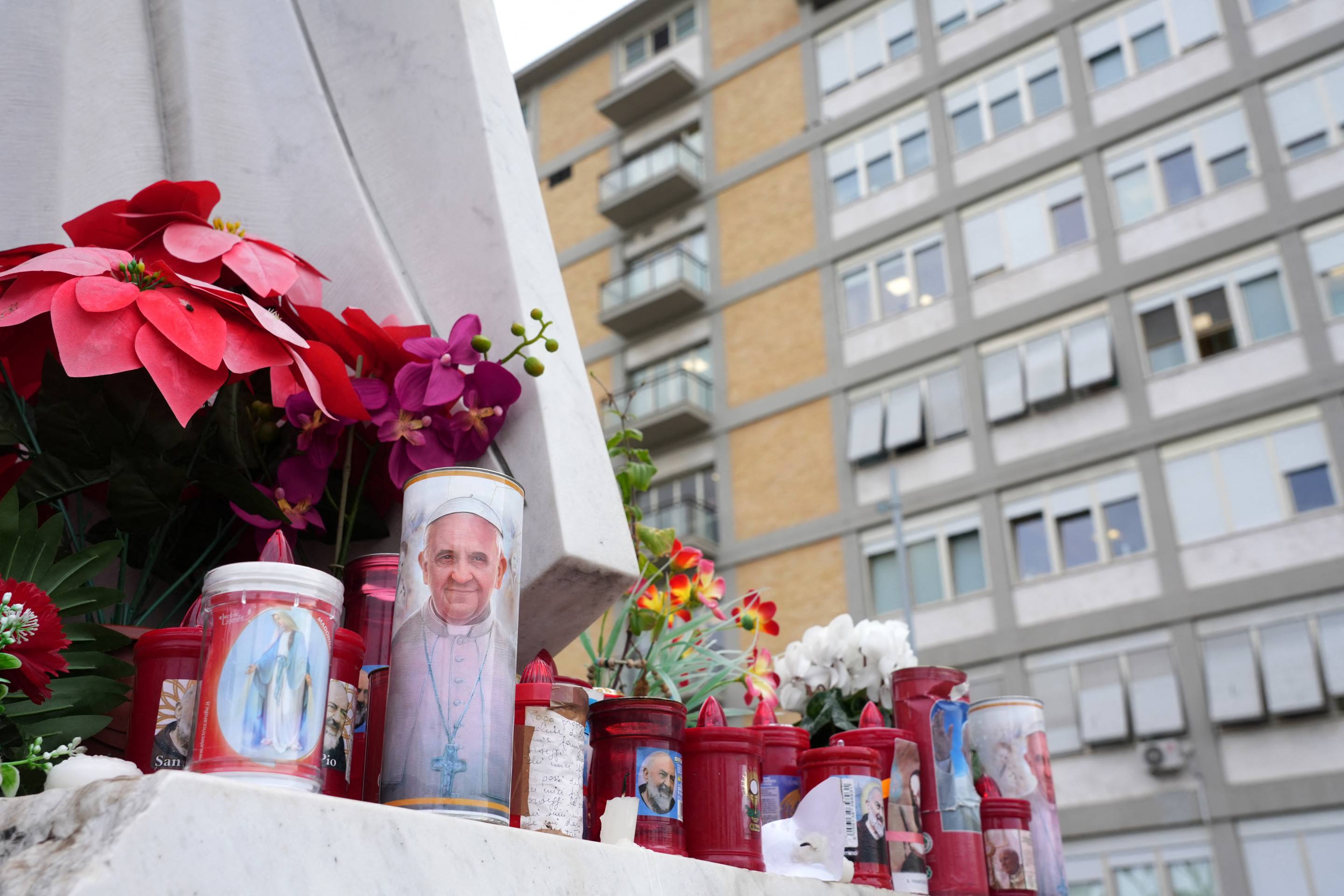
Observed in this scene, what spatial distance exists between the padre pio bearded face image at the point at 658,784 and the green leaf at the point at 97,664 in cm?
45


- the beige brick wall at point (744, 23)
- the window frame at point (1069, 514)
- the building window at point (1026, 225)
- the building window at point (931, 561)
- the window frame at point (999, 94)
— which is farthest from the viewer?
the beige brick wall at point (744, 23)

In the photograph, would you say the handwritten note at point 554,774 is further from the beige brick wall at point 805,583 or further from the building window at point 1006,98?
the building window at point 1006,98

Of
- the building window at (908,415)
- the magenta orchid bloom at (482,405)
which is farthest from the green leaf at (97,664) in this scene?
the building window at (908,415)

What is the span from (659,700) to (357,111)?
3.33 feet

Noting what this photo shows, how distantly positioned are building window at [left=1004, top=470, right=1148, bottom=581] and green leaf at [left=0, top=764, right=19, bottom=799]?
12.1 m

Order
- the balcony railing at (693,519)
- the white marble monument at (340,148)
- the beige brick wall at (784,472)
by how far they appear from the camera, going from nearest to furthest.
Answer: the white marble monument at (340,148), the beige brick wall at (784,472), the balcony railing at (693,519)

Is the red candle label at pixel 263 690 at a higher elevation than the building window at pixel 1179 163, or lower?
lower

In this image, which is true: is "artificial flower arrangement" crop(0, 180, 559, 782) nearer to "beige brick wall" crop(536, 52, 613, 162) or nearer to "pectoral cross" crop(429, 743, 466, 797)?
"pectoral cross" crop(429, 743, 466, 797)

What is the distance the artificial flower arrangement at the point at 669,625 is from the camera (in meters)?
1.66

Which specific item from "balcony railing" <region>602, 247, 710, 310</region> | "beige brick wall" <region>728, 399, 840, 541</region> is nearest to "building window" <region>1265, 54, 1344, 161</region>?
"beige brick wall" <region>728, 399, 840, 541</region>

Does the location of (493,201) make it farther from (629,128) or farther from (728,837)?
(629,128)

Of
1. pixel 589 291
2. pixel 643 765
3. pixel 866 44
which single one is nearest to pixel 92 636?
pixel 643 765

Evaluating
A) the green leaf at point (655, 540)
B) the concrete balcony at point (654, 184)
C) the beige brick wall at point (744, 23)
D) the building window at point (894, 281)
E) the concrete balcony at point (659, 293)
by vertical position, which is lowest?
the green leaf at point (655, 540)

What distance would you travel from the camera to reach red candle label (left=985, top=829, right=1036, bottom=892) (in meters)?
1.53
